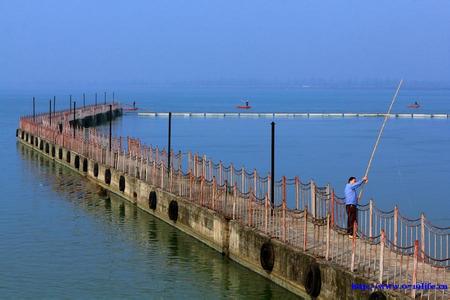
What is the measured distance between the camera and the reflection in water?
2228 centimetres

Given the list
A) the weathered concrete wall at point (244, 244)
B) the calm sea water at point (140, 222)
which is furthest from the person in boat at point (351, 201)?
the calm sea water at point (140, 222)

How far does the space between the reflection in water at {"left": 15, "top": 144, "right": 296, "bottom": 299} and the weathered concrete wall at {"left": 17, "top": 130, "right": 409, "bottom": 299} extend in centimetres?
34

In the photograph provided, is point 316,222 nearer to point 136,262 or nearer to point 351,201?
point 351,201

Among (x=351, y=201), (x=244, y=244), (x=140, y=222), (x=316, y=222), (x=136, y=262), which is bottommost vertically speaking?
(x=136, y=262)

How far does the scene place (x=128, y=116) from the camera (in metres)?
134

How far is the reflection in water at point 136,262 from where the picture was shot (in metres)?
22.3

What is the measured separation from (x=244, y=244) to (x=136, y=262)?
455cm

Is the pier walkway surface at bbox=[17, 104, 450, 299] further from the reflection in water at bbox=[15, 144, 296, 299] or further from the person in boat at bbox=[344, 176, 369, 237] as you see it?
the reflection in water at bbox=[15, 144, 296, 299]

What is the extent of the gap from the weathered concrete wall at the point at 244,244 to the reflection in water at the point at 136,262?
1.11ft

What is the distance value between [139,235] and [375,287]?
1602cm

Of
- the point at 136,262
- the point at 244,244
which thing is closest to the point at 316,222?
the point at 244,244

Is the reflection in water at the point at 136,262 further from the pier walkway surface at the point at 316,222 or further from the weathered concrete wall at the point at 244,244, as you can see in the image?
the pier walkway surface at the point at 316,222

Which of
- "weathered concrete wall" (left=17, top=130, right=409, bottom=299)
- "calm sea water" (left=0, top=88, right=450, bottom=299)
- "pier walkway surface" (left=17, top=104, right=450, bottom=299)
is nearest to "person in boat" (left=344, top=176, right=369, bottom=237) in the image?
"pier walkway surface" (left=17, top=104, right=450, bottom=299)

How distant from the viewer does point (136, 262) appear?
25766mm
